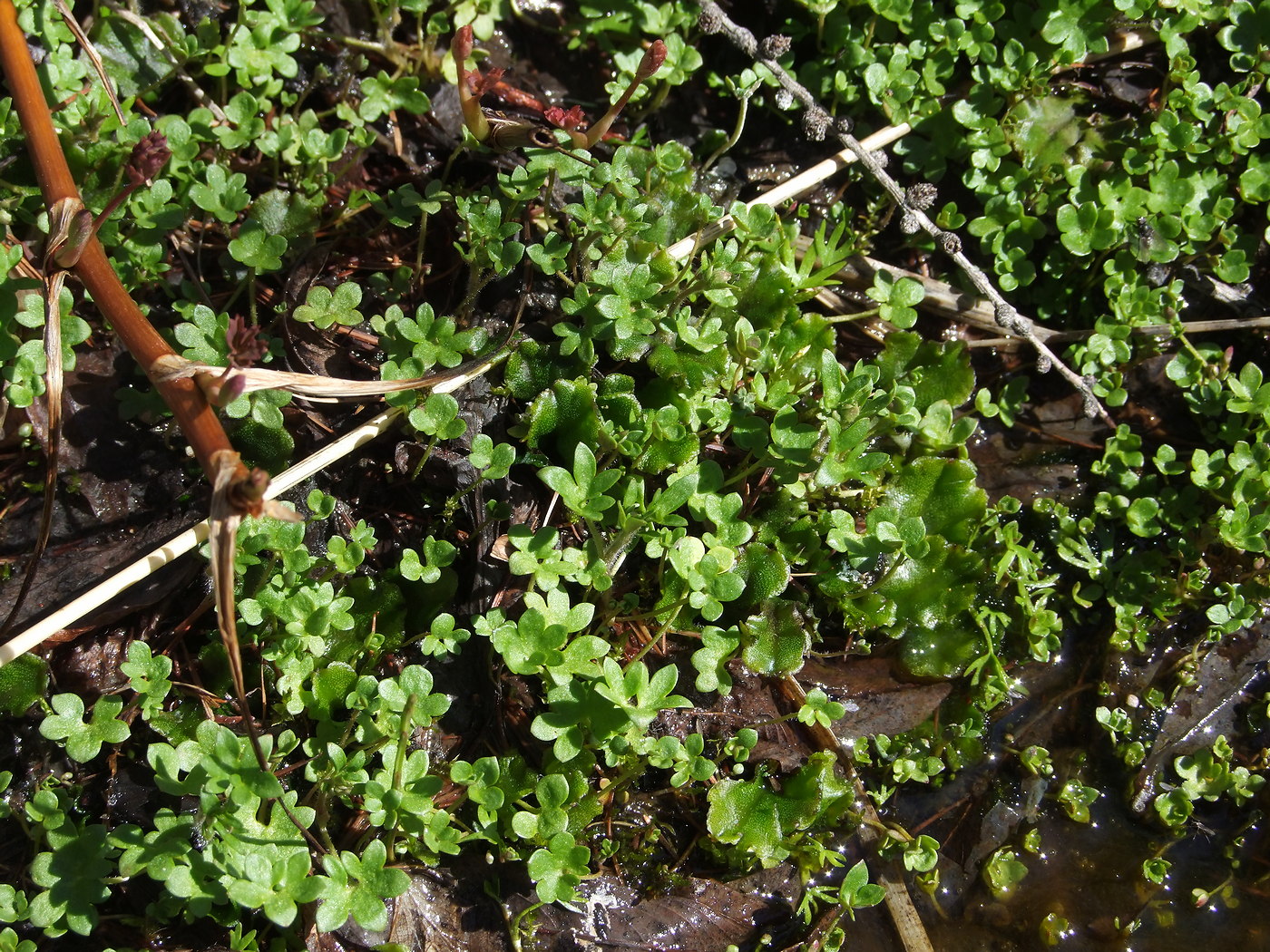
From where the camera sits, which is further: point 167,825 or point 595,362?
point 595,362

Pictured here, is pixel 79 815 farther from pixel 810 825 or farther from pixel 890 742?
pixel 890 742

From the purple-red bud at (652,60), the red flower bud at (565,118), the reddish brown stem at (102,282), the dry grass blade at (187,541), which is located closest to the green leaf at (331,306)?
the dry grass blade at (187,541)

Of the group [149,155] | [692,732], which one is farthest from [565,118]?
[692,732]

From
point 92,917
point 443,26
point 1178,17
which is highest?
point 443,26

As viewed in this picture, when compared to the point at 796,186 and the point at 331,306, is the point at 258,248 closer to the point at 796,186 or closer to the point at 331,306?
the point at 331,306

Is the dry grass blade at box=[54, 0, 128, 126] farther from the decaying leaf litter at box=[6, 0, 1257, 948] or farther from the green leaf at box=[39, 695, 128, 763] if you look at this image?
the green leaf at box=[39, 695, 128, 763]

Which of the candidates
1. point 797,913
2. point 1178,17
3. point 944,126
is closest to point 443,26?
point 944,126

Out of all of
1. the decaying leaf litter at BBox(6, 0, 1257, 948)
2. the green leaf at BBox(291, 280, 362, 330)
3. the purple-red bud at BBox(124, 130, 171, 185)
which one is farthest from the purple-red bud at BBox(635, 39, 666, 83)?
the purple-red bud at BBox(124, 130, 171, 185)
